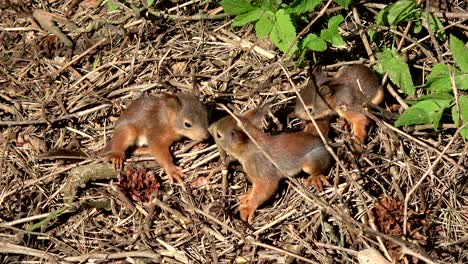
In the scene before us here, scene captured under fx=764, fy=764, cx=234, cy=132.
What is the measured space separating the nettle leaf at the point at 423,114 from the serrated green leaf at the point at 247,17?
121 cm

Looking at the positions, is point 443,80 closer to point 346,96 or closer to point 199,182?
point 346,96

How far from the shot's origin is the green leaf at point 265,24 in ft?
17.0

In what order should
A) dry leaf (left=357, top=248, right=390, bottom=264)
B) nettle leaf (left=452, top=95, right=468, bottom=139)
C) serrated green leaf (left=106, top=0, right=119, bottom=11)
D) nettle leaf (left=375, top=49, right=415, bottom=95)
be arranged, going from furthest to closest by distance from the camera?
serrated green leaf (left=106, top=0, right=119, bottom=11) → nettle leaf (left=375, top=49, right=415, bottom=95) → nettle leaf (left=452, top=95, right=468, bottom=139) → dry leaf (left=357, top=248, right=390, bottom=264)

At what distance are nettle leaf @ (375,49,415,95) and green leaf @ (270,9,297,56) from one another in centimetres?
65

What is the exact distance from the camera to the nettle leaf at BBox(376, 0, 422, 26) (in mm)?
5293

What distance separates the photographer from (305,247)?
4.81 metres

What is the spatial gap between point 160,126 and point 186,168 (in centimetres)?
40

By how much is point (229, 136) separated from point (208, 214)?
54 centimetres

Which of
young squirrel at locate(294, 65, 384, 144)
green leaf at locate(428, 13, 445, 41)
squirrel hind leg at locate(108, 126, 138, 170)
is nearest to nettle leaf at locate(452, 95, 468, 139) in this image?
young squirrel at locate(294, 65, 384, 144)

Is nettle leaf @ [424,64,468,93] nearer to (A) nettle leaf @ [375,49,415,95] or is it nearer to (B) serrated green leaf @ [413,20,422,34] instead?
(A) nettle leaf @ [375,49,415,95]

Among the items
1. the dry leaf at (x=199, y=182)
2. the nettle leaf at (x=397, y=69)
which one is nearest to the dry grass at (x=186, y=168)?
the dry leaf at (x=199, y=182)

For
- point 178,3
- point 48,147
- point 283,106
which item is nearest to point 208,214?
point 283,106

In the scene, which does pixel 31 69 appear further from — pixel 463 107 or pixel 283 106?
pixel 463 107

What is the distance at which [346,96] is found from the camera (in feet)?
17.3
